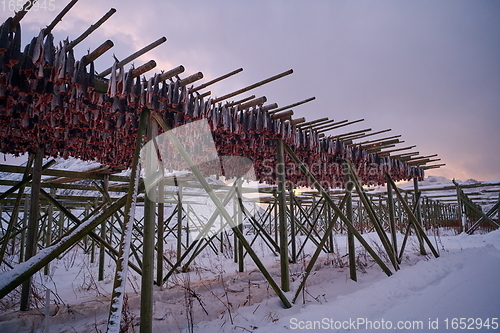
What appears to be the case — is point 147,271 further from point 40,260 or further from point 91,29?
point 91,29

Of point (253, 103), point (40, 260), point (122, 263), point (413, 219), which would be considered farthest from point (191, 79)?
point (413, 219)

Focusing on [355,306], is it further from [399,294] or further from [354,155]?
[354,155]

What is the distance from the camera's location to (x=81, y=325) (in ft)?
14.1

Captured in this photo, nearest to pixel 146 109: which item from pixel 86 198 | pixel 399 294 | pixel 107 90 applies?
pixel 107 90

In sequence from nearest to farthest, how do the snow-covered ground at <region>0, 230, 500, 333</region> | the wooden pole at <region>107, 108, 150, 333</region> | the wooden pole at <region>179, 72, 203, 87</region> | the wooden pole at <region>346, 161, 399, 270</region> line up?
the wooden pole at <region>107, 108, 150, 333</region>
the wooden pole at <region>179, 72, 203, 87</region>
the snow-covered ground at <region>0, 230, 500, 333</region>
the wooden pole at <region>346, 161, 399, 270</region>

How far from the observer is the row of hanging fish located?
284 centimetres

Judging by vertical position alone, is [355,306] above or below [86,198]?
below

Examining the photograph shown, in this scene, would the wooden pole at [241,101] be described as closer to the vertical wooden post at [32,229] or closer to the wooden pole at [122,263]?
the wooden pole at [122,263]

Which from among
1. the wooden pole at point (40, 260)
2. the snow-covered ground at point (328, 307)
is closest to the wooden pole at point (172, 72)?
the wooden pole at point (40, 260)

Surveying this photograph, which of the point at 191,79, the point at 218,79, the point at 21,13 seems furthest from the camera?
the point at 218,79

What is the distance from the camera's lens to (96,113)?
3914mm

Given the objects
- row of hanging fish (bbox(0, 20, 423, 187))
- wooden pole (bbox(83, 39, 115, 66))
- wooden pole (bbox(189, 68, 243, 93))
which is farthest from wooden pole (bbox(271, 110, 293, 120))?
wooden pole (bbox(83, 39, 115, 66))

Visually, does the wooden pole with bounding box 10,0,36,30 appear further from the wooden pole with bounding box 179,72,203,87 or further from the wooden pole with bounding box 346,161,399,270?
the wooden pole with bounding box 346,161,399,270

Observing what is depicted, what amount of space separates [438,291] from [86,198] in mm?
10874
